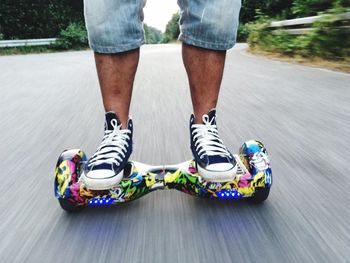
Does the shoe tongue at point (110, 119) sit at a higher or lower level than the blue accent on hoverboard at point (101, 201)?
higher

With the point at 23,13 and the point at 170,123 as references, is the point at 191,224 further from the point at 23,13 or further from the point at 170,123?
the point at 23,13

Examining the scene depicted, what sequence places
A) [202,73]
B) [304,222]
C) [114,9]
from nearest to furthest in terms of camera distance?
[304,222] → [114,9] → [202,73]

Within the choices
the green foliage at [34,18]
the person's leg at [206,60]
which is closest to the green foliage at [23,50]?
the green foliage at [34,18]

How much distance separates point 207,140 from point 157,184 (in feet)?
0.82

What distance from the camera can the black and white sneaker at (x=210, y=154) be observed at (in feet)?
3.98

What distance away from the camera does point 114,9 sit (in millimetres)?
1280

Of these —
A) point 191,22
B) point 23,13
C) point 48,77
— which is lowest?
point 23,13

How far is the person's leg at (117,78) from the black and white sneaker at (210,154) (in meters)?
0.29

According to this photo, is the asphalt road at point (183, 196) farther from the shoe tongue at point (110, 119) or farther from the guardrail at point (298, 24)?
the guardrail at point (298, 24)

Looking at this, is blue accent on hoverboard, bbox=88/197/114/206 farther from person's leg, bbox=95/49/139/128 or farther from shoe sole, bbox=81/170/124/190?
person's leg, bbox=95/49/139/128

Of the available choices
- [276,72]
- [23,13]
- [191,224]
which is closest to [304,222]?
[191,224]

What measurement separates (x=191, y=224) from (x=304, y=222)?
0.37 m

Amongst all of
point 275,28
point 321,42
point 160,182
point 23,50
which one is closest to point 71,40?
point 23,50

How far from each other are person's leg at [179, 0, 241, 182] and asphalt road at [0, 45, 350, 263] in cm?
18
